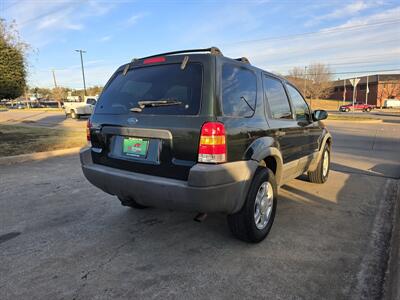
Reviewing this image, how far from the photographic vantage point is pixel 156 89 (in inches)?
129

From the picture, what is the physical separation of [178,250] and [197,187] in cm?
92

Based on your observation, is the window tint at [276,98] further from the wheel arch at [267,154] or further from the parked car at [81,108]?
the parked car at [81,108]

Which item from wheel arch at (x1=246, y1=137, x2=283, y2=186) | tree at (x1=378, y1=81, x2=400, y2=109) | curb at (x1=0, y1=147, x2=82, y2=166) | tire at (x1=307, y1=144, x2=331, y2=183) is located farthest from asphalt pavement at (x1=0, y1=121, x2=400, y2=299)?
tree at (x1=378, y1=81, x2=400, y2=109)

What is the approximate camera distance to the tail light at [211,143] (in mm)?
2812

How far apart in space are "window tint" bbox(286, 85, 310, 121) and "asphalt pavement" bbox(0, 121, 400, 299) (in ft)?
4.16

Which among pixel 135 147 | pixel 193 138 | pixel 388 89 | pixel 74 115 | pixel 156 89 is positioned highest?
pixel 388 89

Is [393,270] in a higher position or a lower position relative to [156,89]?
lower

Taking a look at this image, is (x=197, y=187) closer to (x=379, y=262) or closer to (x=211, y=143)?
(x=211, y=143)

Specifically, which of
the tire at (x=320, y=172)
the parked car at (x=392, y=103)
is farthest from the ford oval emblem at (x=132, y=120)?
the parked car at (x=392, y=103)

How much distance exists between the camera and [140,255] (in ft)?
10.6

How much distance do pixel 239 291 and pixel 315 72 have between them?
78.1m

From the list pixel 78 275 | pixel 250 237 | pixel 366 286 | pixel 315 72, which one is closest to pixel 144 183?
pixel 78 275

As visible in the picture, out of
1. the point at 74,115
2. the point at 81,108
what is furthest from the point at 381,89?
the point at 74,115

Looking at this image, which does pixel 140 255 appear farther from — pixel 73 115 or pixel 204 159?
pixel 73 115
